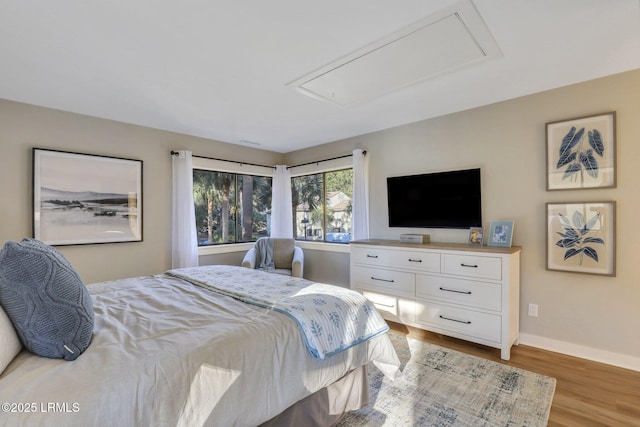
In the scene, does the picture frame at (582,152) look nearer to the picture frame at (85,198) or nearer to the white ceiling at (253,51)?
the white ceiling at (253,51)

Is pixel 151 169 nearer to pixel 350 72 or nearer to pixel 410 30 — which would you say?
pixel 350 72

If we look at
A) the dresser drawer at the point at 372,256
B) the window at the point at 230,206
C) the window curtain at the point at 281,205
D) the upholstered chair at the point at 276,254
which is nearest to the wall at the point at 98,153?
the window at the point at 230,206

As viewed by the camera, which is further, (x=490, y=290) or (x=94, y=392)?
(x=490, y=290)

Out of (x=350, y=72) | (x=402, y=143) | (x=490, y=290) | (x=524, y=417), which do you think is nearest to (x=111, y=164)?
(x=350, y=72)

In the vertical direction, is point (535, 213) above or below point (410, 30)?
below

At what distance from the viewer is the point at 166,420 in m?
1.03

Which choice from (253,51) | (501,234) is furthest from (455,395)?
(253,51)

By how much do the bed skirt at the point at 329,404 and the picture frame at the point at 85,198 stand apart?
313cm

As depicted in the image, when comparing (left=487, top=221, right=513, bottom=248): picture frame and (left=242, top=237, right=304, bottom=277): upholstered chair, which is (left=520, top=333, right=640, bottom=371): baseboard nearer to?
(left=487, top=221, right=513, bottom=248): picture frame

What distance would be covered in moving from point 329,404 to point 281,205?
3784mm

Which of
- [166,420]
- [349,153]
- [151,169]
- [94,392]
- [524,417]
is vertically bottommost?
[524,417]

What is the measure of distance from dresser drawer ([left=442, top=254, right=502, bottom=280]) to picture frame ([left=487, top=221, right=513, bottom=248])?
38 centimetres

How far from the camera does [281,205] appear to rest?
5191mm

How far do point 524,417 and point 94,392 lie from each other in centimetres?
231
